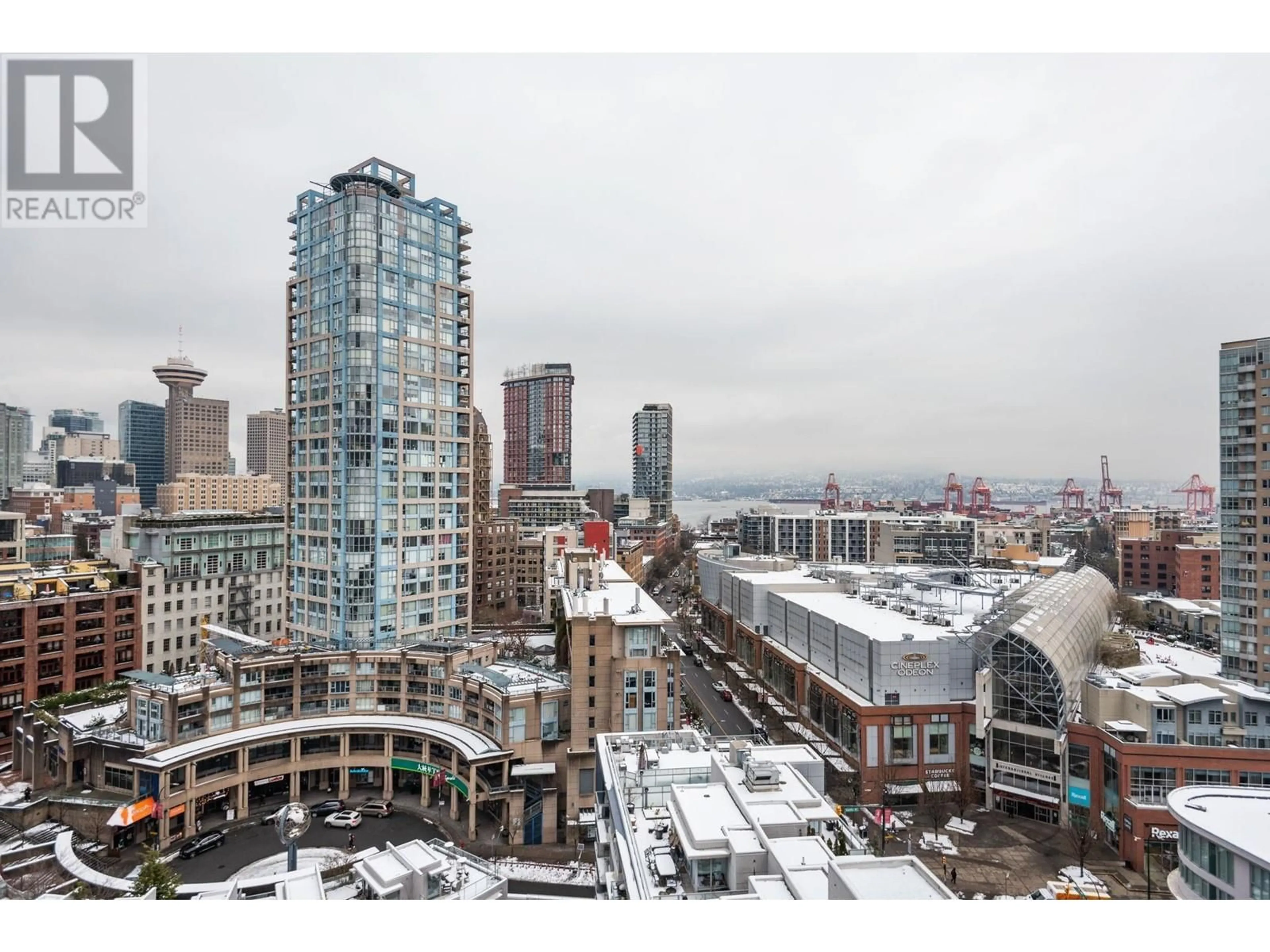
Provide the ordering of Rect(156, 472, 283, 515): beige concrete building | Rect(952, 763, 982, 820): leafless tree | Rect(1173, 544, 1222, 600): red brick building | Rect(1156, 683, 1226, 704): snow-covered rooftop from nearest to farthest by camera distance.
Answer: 1. Rect(1156, 683, 1226, 704): snow-covered rooftop
2. Rect(952, 763, 982, 820): leafless tree
3. Rect(1173, 544, 1222, 600): red brick building
4. Rect(156, 472, 283, 515): beige concrete building

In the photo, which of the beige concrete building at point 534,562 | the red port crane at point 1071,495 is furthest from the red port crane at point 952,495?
the beige concrete building at point 534,562

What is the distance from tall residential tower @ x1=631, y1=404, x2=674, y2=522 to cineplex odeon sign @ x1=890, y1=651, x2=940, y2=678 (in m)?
76.7

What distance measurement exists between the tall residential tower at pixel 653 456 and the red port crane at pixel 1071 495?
56345 millimetres

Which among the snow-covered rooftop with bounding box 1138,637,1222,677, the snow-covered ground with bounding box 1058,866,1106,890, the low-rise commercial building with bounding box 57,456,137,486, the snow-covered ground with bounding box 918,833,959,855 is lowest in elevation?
the snow-covered ground with bounding box 918,833,959,855

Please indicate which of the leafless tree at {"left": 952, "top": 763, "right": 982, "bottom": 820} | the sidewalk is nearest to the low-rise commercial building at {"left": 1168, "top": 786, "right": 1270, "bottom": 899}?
the leafless tree at {"left": 952, "top": 763, "right": 982, "bottom": 820}

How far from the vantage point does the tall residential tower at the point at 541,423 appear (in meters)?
101

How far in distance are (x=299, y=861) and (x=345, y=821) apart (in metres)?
2.13

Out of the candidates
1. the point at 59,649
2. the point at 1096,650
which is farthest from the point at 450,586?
the point at 1096,650

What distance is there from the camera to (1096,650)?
22750mm

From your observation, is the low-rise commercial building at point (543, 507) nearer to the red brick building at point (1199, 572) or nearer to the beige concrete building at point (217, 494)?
the beige concrete building at point (217, 494)

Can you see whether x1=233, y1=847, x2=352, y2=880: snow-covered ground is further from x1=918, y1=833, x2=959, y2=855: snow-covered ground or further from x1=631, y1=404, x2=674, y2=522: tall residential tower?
x1=631, y1=404, x2=674, y2=522: tall residential tower

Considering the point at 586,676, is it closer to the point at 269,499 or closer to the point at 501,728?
the point at 501,728

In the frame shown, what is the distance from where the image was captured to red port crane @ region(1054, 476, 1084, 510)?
3720 inches

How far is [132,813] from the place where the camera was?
15.2 meters
